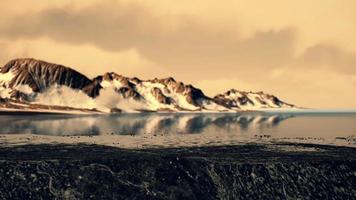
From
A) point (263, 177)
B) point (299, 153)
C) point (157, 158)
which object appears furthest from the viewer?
point (299, 153)

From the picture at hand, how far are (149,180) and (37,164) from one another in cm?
1152

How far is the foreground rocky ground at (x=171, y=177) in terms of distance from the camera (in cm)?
3956

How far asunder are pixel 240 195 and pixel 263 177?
152 inches

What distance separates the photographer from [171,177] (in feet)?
140

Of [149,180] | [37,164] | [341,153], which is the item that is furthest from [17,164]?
[341,153]

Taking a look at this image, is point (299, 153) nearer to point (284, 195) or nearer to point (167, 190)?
point (284, 195)

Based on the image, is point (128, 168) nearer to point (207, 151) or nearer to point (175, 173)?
point (175, 173)

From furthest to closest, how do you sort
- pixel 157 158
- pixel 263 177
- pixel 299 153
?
1. pixel 299 153
2. pixel 157 158
3. pixel 263 177

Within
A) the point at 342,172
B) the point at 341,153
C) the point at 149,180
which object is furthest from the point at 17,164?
the point at 341,153

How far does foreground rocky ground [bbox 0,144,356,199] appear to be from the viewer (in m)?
39.6

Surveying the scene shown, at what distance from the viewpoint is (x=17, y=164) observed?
4272 centimetres

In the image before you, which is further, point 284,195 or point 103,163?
point 103,163

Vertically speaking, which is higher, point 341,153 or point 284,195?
point 341,153

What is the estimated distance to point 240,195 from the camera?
41062 mm
